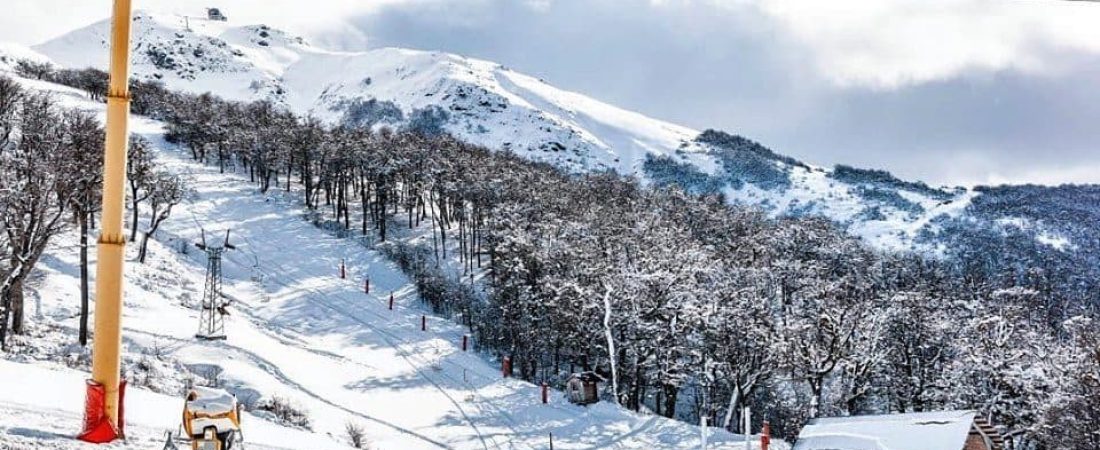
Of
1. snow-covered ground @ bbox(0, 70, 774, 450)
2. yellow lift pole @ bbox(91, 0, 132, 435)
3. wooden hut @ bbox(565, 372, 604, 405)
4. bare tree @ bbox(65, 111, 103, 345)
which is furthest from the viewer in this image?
wooden hut @ bbox(565, 372, 604, 405)

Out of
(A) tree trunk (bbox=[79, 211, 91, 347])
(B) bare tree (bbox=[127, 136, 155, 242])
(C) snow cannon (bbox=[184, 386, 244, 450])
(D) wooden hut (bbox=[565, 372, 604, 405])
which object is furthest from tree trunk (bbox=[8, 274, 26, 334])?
(B) bare tree (bbox=[127, 136, 155, 242])

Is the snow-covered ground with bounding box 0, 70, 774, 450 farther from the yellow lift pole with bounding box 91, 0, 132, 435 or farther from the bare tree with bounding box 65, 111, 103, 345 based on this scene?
the yellow lift pole with bounding box 91, 0, 132, 435

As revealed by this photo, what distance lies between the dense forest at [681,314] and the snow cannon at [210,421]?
16.2m

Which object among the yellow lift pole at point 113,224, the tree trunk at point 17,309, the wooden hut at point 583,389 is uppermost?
the yellow lift pole at point 113,224

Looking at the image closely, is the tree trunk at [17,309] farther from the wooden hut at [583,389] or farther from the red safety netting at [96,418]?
the wooden hut at [583,389]

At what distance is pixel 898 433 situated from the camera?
21703mm

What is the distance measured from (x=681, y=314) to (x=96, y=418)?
104 feet

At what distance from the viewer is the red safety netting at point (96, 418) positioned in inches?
471

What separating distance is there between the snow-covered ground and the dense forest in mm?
4625

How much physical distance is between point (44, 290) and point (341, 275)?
19.5 meters

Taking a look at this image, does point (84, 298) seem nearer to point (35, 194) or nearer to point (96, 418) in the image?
point (35, 194)

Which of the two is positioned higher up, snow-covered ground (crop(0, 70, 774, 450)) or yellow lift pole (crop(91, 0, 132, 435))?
yellow lift pole (crop(91, 0, 132, 435))

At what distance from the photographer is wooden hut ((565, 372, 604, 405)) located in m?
28.4

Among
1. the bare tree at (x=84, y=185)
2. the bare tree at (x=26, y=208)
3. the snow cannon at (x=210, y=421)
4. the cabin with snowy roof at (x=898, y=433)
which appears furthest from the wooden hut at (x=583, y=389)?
the snow cannon at (x=210, y=421)
